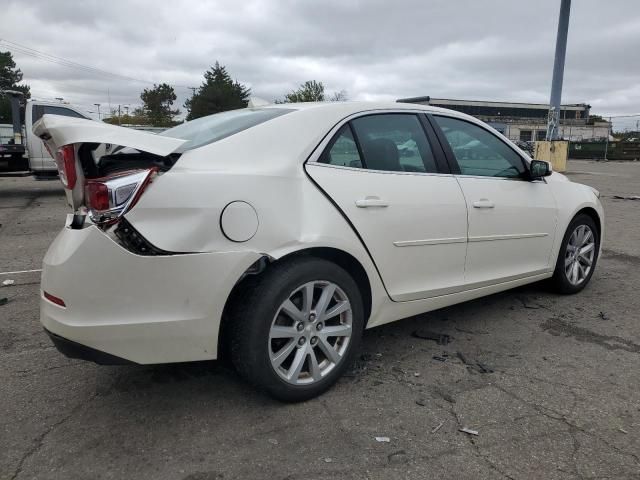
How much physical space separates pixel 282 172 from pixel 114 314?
1.03 m

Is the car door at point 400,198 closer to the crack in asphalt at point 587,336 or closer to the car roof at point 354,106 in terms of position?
the car roof at point 354,106

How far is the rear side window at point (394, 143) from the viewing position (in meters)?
3.06

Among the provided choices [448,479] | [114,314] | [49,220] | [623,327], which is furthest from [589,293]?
[49,220]

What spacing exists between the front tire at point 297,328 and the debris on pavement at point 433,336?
0.93 m

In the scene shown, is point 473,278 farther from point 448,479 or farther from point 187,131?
point 187,131

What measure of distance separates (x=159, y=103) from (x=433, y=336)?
76.3 metres

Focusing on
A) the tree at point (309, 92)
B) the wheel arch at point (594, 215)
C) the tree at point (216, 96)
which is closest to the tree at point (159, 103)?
the tree at point (216, 96)

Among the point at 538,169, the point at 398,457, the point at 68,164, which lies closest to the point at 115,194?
the point at 68,164

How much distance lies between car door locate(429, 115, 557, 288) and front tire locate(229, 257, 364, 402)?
3.72 feet

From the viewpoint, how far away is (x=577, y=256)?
460 cm

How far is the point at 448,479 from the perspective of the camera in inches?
85.1

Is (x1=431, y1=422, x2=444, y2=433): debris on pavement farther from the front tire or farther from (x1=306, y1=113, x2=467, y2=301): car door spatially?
(x1=306, y1=113, x2=467, y2=301): car door

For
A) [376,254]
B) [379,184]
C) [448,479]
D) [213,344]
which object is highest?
[379,184]

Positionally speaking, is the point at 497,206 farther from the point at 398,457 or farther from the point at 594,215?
the point at 398,457
